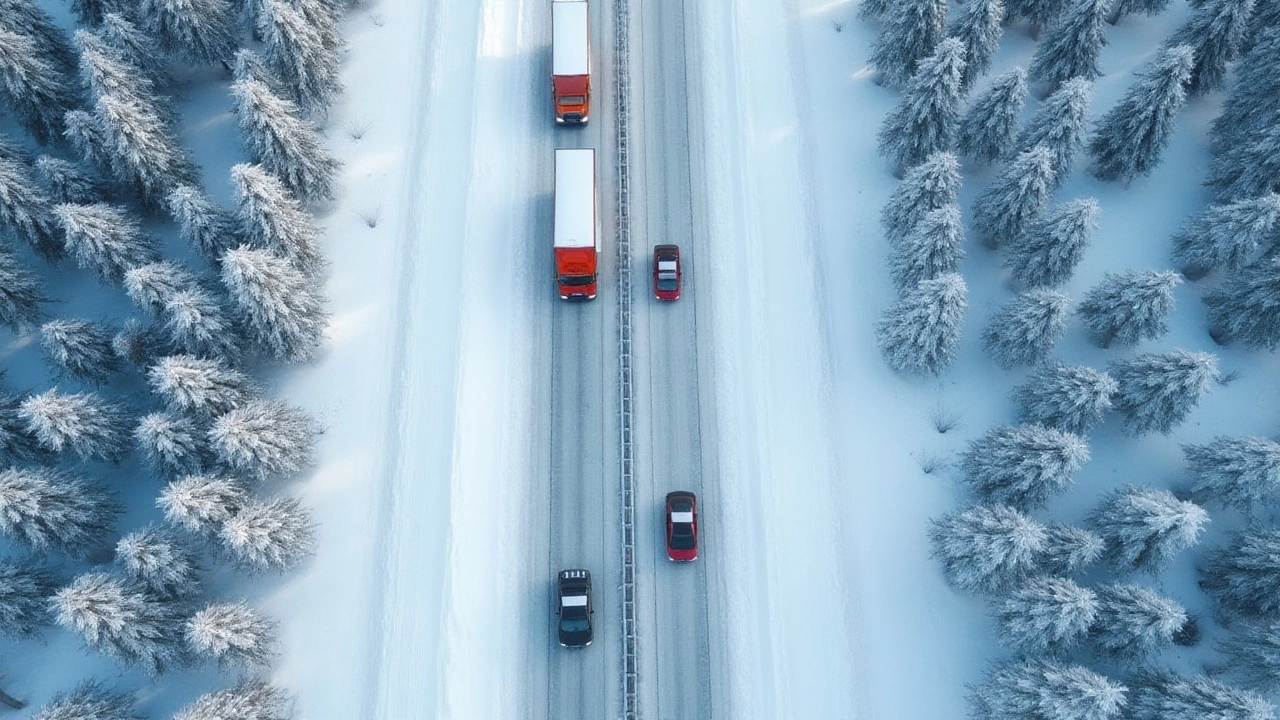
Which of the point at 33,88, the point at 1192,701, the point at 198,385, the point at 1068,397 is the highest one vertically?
the point at 33,88

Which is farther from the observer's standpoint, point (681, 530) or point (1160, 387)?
point (681, 530)

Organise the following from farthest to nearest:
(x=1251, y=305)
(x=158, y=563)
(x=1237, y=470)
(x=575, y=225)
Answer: (x=575, y=225) → (x=1251, y=305) → (x=1237, y=470) → (x=158, y=563)

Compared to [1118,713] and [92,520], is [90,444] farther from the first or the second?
[1118,713]

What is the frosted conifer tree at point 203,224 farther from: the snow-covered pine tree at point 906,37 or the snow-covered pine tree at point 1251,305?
the snow-covered pine tree at point 1251,305

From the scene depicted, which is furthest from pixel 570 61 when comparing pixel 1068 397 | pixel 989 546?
pixel 989 546

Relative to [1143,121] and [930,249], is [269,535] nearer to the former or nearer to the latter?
[930,249]

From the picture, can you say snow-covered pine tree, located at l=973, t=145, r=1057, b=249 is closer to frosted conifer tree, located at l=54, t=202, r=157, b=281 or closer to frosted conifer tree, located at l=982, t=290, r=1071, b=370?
frosted conifer tree, located at l=982, t=290, r=1071, b=370

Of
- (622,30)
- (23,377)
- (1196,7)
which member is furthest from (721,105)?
(23,377)
